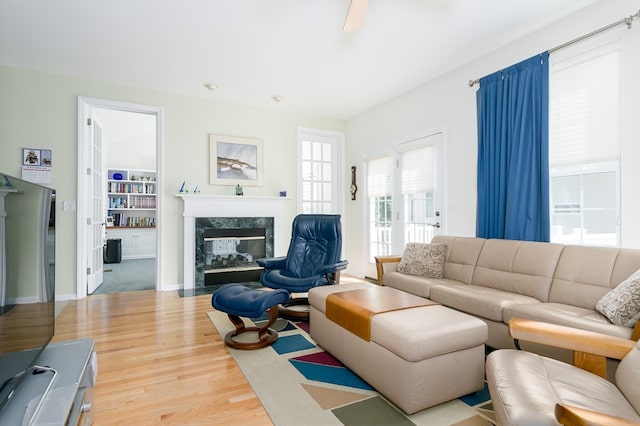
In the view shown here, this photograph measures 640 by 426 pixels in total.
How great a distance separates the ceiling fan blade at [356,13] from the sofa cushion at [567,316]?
2.29 m

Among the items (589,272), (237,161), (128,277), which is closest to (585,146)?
(589,272)

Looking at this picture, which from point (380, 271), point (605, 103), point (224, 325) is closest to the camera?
point (605, 103)

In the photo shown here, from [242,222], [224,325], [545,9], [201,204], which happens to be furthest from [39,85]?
[545,9]

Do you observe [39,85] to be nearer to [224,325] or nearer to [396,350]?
[224,325]

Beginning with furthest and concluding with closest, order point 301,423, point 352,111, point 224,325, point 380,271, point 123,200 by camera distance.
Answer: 1. point 123,200
2. point 352,111
3. point 380,271
4. point 224,325
5. point 301,423

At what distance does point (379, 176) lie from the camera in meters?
5.20

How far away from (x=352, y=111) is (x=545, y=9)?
3.06m

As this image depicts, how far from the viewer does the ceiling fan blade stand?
7.14 ft

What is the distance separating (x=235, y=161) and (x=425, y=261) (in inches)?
126

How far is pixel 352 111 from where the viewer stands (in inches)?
218

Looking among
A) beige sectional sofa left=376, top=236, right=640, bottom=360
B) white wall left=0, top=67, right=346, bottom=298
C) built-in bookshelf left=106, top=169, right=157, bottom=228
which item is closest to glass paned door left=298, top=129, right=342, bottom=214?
white wall left=0, top=67, right=346, bottom=298

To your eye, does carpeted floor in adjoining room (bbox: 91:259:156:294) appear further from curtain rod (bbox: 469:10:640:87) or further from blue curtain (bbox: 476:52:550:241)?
curtain rod (bbox: 469:10:640:87)

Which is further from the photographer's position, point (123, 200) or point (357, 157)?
point (123, 200)

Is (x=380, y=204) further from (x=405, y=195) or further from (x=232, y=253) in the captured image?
(x=232, y=253)
